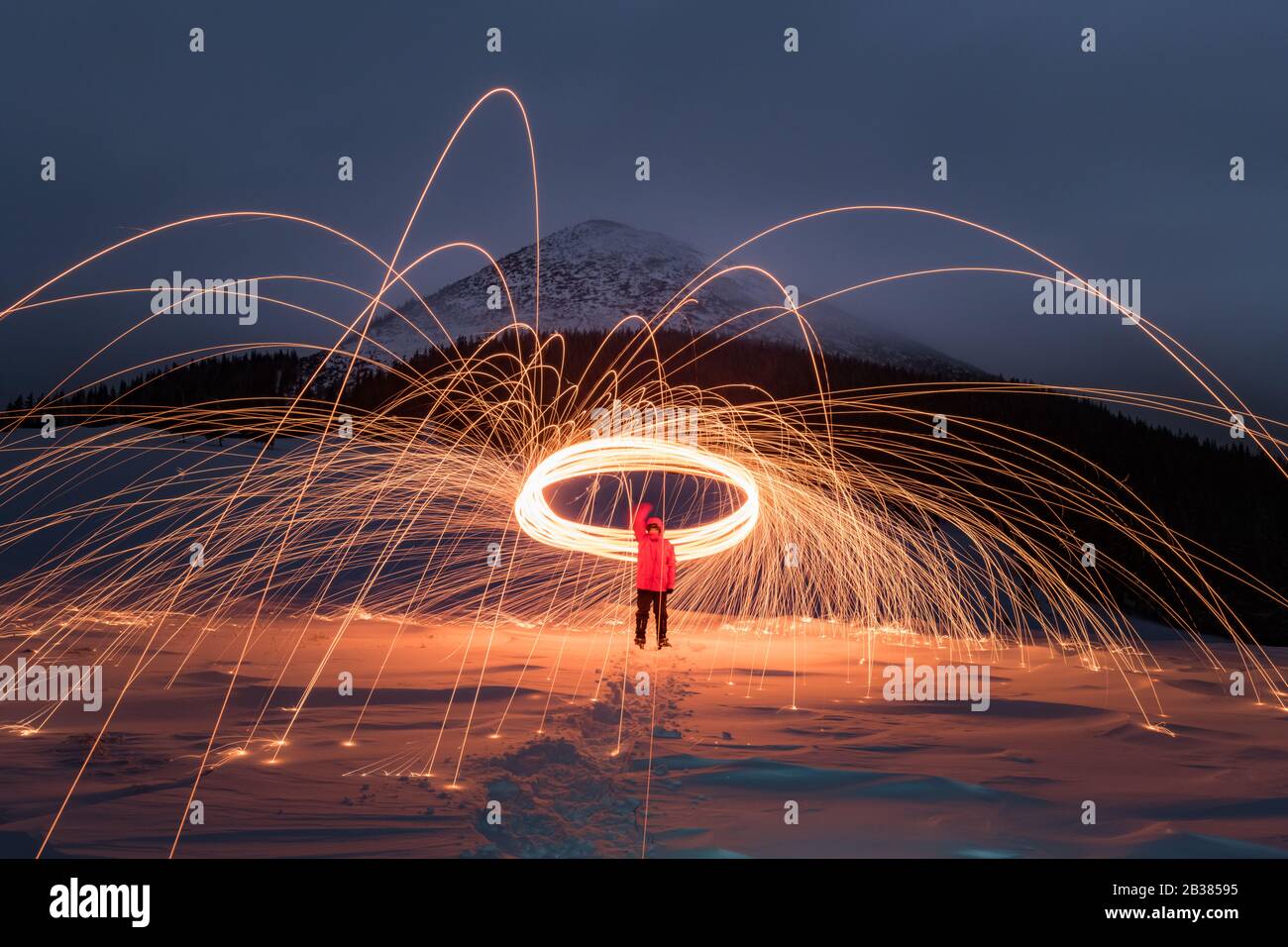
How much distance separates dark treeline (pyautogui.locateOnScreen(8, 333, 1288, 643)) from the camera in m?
26.3

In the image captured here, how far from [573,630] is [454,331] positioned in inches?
3142

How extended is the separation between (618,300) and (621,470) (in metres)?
98.8

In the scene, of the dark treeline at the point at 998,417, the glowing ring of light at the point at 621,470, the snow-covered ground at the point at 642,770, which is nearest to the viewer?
the snow-covered ground at the point at 642,770

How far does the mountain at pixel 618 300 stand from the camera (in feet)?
298

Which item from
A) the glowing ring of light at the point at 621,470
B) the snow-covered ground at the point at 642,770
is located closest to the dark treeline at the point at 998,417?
the glowing ring of light at the point at 621,470

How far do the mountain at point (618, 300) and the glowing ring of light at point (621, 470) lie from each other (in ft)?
225

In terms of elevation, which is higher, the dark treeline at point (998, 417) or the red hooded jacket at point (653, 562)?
the dark treeline at point (998, 417)

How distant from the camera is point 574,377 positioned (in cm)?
4050

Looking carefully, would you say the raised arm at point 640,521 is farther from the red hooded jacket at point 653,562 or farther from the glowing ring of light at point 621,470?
the glowing ring of light at point 621,470

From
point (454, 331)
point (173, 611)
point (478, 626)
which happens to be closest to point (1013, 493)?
point (478, 626)

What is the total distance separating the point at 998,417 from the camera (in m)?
38.0

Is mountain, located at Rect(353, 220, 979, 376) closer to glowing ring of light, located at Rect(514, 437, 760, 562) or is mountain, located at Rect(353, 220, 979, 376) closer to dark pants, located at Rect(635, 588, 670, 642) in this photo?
glowing ring of light, located at Rect(514, 437, 760, 562)

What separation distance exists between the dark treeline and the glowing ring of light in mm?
10066

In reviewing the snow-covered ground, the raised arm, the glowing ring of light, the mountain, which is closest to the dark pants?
the raised arm
